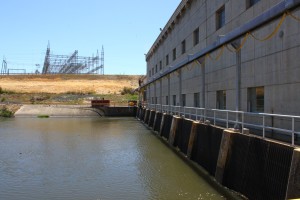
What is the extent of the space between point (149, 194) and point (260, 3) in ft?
28.7

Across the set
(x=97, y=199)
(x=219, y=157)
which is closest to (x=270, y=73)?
(x=219, y=157)

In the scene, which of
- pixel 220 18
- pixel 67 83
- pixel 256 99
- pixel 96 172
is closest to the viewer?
pixel 96 172

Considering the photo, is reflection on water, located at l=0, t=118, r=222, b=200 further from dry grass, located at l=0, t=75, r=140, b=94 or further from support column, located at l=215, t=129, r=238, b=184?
dry grass, located at l=0, t=75, r=140, b=94

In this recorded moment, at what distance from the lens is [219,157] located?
41.1 feet

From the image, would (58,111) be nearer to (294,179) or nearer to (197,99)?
(197,99)

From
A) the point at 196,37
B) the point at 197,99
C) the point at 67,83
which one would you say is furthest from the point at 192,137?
the point at 67,83

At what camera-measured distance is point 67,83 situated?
106562 millimetres

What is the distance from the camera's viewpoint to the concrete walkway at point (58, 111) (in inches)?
2260

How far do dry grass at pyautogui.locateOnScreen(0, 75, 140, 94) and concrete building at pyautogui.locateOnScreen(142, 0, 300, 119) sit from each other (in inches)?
2785

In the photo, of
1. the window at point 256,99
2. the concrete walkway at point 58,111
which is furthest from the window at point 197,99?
the concrete walkway at point 58,111

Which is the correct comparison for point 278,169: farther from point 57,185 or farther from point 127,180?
point 57,185

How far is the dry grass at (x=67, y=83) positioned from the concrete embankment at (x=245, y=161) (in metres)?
80.4

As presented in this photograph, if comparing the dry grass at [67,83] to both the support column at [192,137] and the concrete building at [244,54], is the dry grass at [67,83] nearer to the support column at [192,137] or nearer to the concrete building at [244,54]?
the concrete building at [244,54]

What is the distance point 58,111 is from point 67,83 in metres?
49.8
